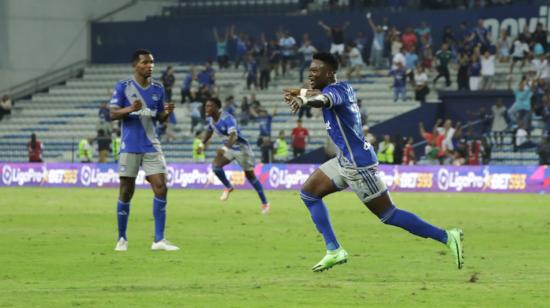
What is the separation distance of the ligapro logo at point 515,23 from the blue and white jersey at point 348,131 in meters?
37.6

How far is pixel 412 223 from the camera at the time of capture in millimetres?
14828

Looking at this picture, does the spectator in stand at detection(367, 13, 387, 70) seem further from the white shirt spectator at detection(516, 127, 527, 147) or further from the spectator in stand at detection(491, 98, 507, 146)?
the white shirt spectator at detection(516, 127, 527, 147)

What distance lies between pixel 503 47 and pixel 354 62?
613cm

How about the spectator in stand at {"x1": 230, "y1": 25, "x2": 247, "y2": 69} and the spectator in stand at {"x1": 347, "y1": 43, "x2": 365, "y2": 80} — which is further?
the spectator in stand at {"x1": 230, "y1": 25, "x2": 247, "y2": 69}

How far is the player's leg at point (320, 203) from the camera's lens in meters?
15.0

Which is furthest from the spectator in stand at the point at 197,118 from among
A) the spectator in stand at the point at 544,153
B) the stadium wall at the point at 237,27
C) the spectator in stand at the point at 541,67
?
the spectator in stand at the point at 544,153

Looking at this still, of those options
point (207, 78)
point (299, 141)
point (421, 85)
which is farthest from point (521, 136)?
point (207, 78)

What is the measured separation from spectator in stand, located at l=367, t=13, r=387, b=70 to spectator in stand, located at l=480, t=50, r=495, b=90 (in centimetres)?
514

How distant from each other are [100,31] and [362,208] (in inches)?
1313

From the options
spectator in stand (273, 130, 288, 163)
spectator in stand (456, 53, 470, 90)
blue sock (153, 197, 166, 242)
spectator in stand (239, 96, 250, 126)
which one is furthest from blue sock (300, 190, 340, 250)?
spectator in stand (239, 96, 250, 126)

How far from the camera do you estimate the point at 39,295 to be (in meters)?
13.1

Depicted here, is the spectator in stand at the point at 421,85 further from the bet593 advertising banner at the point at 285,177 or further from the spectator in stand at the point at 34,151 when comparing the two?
the spectator in stand at the point at 34,151

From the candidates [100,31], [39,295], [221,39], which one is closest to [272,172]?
[221,39]

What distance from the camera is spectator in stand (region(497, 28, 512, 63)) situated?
4988 cm
